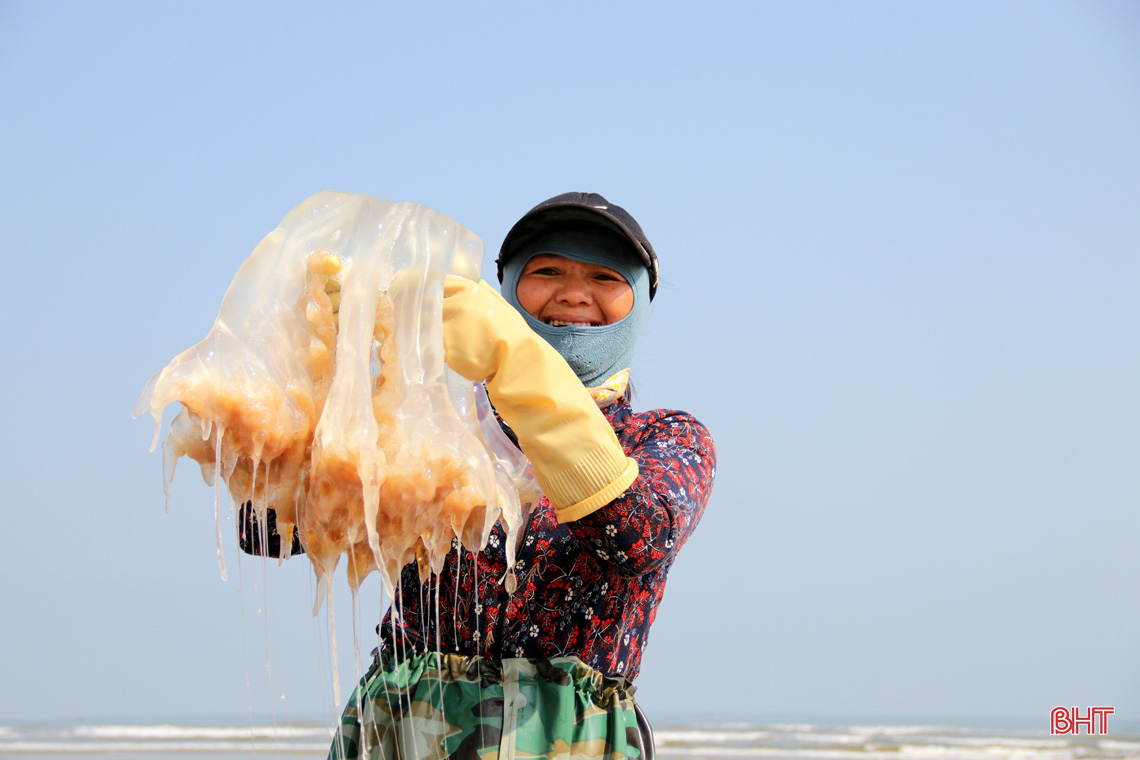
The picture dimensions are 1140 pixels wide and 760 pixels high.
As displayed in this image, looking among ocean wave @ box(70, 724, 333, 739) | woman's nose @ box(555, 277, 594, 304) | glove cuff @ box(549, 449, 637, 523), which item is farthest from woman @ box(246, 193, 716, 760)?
ocean wave @ box(70, 724, 333, 739)

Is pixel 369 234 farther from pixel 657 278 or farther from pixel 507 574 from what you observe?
pixel 657 278

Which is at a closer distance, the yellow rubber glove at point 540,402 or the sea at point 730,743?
the yellow rubber glove at point 540,402

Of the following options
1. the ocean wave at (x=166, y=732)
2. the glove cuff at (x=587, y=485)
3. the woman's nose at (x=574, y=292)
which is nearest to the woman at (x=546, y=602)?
the glove cuff at (x=587, y=485)

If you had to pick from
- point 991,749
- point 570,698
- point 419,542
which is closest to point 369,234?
point 419,542

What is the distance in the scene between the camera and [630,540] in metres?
1.66

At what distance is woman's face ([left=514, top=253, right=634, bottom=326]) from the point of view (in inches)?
89.2

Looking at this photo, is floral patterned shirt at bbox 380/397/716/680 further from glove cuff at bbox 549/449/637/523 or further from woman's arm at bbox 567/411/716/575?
glove cuff at bbox 549/449/637/523

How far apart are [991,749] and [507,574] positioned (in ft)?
42.1

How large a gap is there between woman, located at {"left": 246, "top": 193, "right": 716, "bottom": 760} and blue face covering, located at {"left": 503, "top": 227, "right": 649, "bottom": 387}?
29 millimetres

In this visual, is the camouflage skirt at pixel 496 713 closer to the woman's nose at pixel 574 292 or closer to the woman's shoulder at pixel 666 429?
the woman's shoulder at pixel 666 429

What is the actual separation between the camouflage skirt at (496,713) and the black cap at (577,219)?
3.01ft

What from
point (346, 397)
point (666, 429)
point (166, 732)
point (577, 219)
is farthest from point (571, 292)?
point (166, 732)

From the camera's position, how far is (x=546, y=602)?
194 cm

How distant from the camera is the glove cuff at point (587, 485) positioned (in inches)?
62.6
